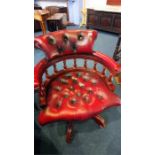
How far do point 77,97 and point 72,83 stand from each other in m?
0.14

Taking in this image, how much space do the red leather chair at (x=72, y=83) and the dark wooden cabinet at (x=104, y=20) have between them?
91.5 inches

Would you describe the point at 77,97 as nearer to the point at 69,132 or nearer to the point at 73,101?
the point at 73,101

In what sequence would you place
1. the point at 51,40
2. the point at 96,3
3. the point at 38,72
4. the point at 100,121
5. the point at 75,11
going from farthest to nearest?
1. the point at 75,11
2. the point at 96,3
3. the point at 100,121
4. the point at 51,40
5. the point at 38,72

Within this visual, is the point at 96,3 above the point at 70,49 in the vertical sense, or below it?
above

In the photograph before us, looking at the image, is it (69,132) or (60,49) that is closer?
(60,49)

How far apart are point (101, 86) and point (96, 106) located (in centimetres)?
18

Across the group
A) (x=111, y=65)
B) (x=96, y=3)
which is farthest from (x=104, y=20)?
(x=111, y=65)

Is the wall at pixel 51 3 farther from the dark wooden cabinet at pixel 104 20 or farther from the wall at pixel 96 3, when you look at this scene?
the dark wooden cabinet at pixel 104 20

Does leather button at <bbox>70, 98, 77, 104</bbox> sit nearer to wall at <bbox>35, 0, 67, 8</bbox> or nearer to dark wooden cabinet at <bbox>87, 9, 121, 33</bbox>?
dark wooden cabinet at <bbox>87, 9, 121, 33</bbox>

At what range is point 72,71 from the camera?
4.13 feet

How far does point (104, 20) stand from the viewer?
3.44 metres
